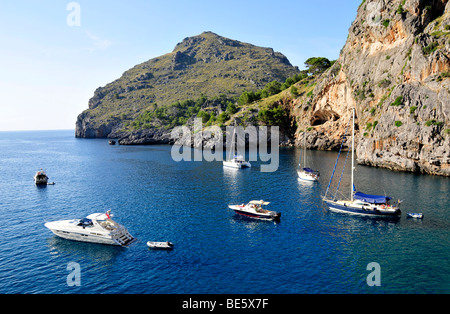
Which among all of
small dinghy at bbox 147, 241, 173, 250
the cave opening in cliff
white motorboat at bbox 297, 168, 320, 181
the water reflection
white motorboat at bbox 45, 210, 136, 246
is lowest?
the water reflection

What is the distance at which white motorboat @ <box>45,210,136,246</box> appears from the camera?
4078 cm

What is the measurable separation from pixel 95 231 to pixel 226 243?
18.9m

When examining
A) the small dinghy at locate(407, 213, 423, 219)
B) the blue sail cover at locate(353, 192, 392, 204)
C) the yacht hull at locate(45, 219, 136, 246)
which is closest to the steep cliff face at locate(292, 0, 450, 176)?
the small dinghy at locate(407, 213, 423, 219)

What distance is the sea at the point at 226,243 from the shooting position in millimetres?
31281

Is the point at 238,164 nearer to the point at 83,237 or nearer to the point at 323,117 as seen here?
the point at 83,237

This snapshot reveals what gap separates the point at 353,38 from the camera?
399 feet

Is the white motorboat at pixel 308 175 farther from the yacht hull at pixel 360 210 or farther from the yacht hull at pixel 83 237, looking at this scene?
the yacht hull at pixel 83 237

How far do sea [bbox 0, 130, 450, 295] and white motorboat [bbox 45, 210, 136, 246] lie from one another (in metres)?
1.10

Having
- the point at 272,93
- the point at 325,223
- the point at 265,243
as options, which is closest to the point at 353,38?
the point at 272,93

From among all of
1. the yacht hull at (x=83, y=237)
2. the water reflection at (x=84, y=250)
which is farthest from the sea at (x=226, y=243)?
the yacht hull at (x=83, y=237)

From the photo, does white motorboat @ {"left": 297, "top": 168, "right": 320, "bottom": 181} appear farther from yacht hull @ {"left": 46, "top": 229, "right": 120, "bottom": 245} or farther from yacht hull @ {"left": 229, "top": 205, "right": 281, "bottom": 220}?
yacht hull @ {"left": 46, "top": 229, "right": 120, "bottom": 245}

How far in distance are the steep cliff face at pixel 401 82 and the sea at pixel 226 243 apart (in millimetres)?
11280

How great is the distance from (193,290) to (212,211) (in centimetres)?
2556

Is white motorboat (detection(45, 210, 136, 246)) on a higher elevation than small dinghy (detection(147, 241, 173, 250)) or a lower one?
higher
